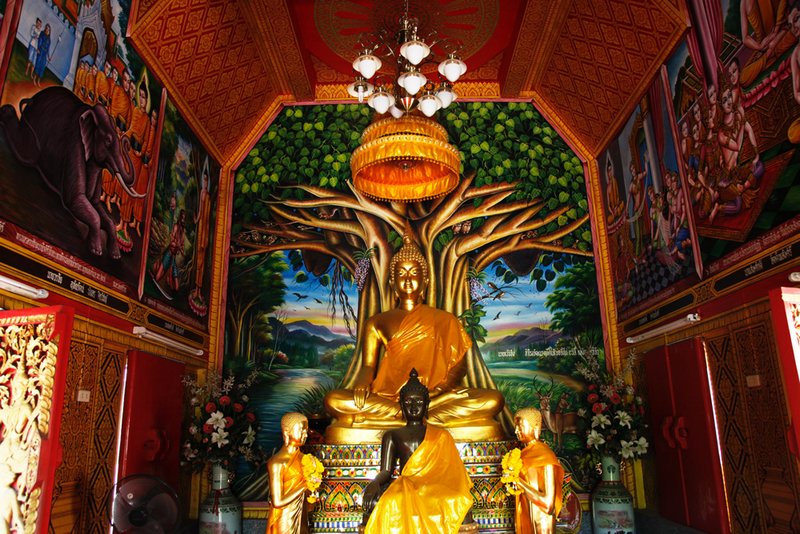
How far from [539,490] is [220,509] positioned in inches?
122

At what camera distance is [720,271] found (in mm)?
4707

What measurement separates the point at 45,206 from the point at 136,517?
2.06 meters

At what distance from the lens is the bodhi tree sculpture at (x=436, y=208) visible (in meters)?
7.25

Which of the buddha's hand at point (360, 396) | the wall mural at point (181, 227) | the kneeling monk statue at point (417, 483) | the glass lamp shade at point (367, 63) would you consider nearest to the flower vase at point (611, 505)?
the kneeling monk statue at point (417, 483)

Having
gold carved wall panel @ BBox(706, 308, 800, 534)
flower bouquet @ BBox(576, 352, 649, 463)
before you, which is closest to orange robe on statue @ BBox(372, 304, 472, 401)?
flower bouquet @ BBox(576, 352, 649, 463)

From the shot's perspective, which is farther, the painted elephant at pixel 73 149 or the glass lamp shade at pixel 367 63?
the glass lamp shade at pixel 367 63

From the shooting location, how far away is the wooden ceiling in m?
5.60

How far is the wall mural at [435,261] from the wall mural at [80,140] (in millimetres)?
2046

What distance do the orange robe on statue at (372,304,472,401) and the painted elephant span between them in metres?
2.82

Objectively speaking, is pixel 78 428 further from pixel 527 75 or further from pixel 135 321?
pixel 527 75

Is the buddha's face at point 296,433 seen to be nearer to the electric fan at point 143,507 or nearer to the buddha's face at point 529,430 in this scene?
the electric fan at point 143,507

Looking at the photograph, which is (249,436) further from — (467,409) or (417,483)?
(417,483)

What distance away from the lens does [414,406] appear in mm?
4406

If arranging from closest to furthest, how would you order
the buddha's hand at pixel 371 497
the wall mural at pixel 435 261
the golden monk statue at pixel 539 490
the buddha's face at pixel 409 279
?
1. the buddha's hand at pixel 371 497
2. the golden monk statue at pixel 539 490
3. the buddha's face at pixel 409 279
4. the wall mural at pixel 435 261
